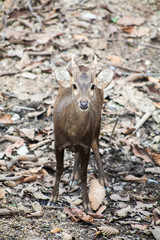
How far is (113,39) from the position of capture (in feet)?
30.6

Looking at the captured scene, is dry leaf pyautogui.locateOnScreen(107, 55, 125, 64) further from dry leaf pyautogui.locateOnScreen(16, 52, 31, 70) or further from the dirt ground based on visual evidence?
dry leaf pyautogui.locateOnScreen(16, 52, 31, 70)

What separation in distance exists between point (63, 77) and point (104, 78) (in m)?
0.55

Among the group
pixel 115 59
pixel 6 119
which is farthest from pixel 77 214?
pixel 115 59

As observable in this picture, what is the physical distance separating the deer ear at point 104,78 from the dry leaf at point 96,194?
1653 mm

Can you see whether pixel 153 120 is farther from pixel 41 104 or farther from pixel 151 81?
pixel 41 104

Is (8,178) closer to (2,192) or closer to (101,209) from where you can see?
(2,192)

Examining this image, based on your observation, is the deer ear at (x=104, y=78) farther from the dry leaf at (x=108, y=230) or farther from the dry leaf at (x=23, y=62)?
the dry leaf at (x=23, y=62)

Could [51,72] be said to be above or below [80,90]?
below

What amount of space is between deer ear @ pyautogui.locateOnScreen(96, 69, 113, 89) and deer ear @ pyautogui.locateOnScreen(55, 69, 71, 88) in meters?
0.39

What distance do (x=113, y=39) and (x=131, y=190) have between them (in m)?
4.36

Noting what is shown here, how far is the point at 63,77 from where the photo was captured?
5055 mm

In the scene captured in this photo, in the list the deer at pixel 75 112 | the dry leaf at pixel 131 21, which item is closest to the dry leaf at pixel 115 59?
the dry leaf at pixel 131 21

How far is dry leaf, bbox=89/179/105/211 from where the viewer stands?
18.6 ft

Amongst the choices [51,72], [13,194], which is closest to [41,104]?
[51,72]
